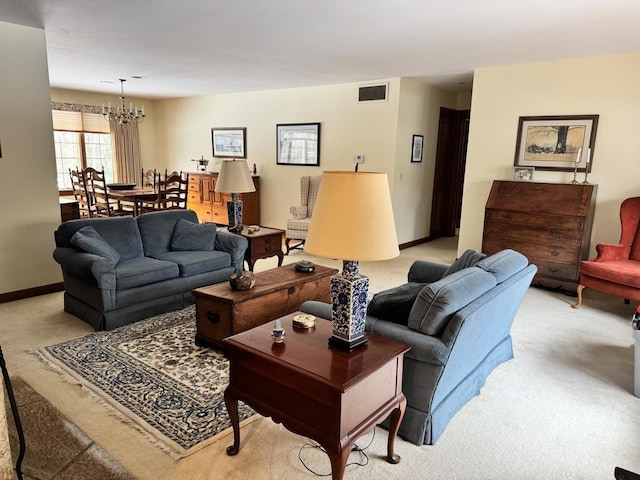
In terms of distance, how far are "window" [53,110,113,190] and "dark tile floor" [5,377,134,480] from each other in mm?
6958

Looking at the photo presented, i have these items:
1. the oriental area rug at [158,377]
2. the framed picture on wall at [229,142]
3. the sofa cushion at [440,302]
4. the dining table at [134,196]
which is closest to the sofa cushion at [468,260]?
the sofa cushion at [440,302]

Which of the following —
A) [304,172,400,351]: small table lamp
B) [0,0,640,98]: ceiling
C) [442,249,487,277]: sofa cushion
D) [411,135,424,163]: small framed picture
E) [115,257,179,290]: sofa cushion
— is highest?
[0,0,640,98]: ceiling

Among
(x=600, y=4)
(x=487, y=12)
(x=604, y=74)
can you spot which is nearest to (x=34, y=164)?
(x=487, y=12)

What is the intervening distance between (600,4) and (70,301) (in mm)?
4553

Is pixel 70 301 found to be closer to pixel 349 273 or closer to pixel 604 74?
pixel 349 273

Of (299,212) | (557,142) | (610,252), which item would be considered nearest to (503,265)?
(610,252)

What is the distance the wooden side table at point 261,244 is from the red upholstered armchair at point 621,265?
Answer: 3029mm

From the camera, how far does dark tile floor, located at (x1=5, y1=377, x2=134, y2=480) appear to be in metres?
1.89

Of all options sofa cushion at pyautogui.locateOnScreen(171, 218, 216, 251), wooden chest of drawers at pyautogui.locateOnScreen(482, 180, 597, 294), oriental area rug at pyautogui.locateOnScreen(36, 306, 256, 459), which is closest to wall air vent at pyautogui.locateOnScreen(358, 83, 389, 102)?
wooden chest of drawers at pyautogui.locateOnScreen(482, 180, 597, 294)

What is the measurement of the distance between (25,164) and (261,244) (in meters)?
2.32

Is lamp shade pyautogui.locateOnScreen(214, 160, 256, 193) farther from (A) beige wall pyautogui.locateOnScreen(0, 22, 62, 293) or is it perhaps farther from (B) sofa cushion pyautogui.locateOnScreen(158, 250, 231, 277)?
(A) beige wall pyautogui.locateOnScreen(0, 22, 62, 293)

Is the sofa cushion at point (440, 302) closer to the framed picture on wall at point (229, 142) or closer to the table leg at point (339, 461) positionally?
the table leg at point (339, 461)

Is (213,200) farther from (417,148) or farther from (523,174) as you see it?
(523,174)

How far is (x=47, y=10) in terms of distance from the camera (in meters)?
3.36
